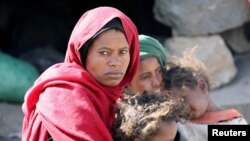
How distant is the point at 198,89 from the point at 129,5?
3417 millimetres

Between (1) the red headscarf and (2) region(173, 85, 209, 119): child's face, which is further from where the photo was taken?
(2) region(173, 85, 209, 119): child's face

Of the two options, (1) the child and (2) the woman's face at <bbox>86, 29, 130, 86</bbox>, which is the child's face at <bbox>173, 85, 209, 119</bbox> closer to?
(1) the child

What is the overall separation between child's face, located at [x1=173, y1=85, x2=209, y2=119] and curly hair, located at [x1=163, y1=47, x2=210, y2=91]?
0.02 m

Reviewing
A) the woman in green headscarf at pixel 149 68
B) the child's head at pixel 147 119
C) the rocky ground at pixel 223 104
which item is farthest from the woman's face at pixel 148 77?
the rocky ground at pixel 223 104

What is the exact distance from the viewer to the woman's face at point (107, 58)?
1.95 metres

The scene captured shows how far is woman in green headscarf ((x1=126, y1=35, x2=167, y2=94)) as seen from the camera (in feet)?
8.10

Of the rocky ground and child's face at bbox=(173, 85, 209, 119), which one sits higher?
child's face at bbox=(173, 85, 209, 119)

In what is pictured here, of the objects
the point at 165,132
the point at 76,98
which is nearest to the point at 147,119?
the point at 165,132

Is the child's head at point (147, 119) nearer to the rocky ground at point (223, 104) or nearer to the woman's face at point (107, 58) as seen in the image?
the woman's face at point (107, 58)

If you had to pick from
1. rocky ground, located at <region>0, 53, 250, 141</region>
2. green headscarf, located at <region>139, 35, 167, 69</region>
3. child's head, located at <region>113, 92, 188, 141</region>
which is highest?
green headscarf, located at <region>139, 35, 167, 69</region>

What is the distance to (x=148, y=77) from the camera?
2.49 m

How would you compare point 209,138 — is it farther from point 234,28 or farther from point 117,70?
point 234,28

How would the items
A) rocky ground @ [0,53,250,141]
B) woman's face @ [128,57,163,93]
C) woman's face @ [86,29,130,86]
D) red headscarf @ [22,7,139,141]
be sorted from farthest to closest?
rocky ground @ [0,53,250,141] → woman's face @ [128,57,163,93] → woman's face @ [86,29,130,86] → red headscarf @ [22,7,139,141]

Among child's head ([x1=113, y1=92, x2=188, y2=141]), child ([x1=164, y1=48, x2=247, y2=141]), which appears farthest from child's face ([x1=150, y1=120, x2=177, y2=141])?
child ([x1=164, y1=48, x2=247, y2=141])
